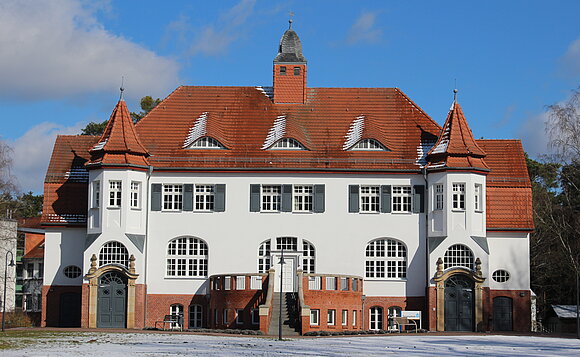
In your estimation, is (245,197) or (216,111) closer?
(245,197)

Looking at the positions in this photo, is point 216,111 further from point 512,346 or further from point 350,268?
point 512,346

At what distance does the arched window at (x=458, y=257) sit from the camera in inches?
1751

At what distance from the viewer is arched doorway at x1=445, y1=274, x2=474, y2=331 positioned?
144 ft

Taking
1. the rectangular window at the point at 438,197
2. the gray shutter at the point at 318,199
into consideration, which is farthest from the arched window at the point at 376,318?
the rectangular window at the point at 438,197

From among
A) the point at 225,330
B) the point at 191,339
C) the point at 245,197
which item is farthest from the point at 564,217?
the point at 191,339

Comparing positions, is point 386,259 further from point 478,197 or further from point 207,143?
point 207,143

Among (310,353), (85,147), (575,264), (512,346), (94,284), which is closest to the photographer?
(310,353)

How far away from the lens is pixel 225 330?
40.0 metres

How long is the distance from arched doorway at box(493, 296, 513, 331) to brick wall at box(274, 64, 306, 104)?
13266 millimetres

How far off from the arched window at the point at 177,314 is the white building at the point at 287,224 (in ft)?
0.32

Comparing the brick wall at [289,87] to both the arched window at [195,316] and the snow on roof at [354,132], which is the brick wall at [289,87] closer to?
the snow on roof at [354,132]

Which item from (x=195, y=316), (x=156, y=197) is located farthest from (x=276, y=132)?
(x=195, y=316)

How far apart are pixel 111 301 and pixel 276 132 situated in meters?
10.7

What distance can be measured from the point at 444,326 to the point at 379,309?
3.14m
